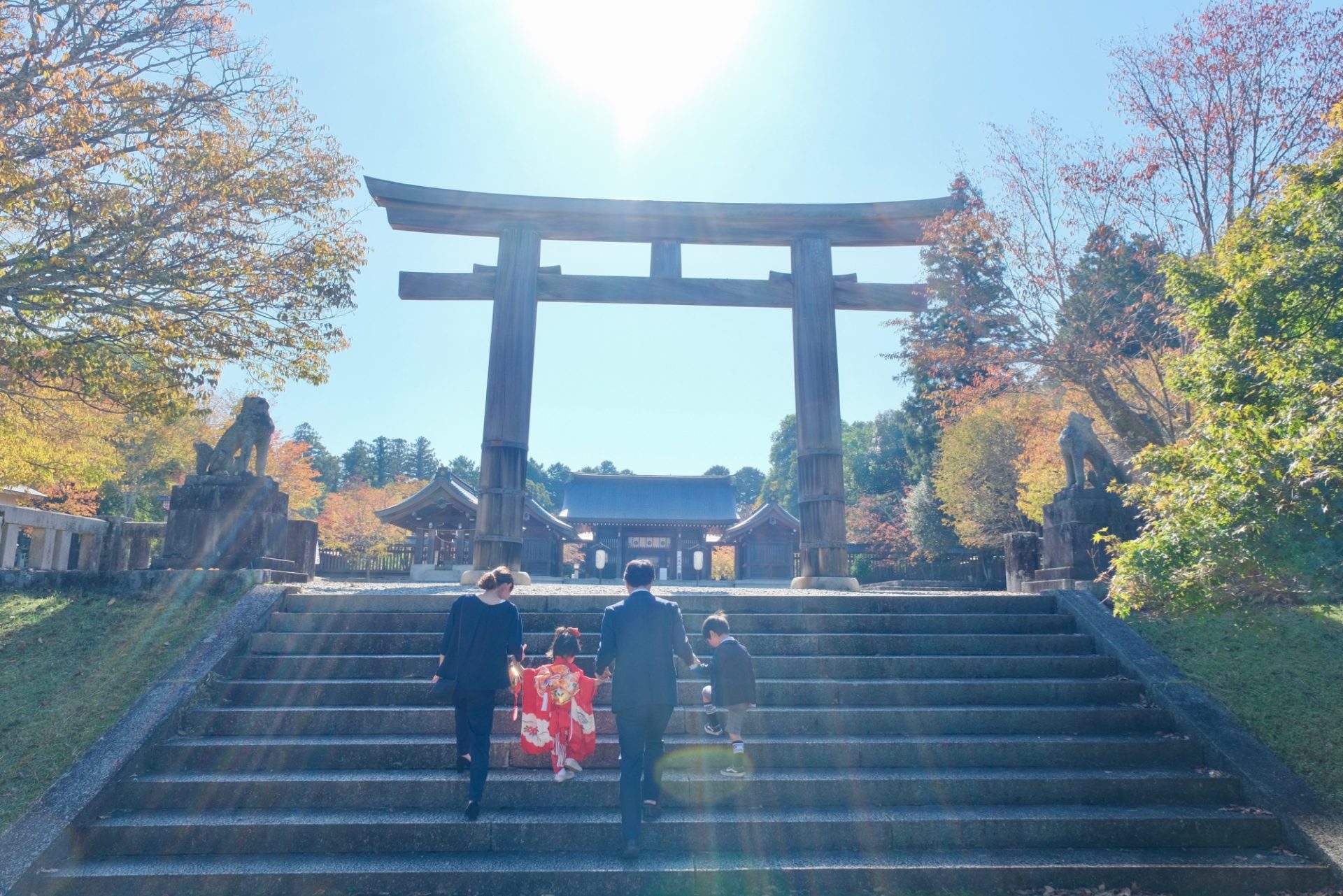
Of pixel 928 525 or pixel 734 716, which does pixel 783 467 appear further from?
pixel 734 716

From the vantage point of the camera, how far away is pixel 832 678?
6.38 metres

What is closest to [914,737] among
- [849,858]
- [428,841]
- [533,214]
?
[849,858]

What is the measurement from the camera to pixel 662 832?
461 centimetres

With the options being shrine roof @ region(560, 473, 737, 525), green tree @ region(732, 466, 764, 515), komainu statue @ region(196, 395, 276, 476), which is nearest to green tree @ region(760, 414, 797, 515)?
green tree @ region(732, 466, 764, 515)

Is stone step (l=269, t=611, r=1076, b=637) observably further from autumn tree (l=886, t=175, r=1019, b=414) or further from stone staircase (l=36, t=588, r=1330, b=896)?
autumn tree (l=886, t=175, r=1019, b=414)

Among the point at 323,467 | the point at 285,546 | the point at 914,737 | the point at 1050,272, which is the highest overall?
the point at 323,467

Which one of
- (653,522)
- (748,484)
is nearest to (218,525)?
(653,522)

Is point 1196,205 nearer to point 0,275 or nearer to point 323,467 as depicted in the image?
point 0,275

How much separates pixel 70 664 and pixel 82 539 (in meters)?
6.54

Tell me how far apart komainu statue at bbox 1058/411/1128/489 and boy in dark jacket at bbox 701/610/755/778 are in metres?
5.32

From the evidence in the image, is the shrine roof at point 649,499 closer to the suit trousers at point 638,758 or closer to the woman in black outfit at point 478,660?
the woman in black outfit at point 478,660

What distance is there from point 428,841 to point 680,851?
1.43 metres

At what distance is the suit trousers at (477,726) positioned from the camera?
4.67 metres

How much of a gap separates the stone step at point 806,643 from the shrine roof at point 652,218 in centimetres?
669
